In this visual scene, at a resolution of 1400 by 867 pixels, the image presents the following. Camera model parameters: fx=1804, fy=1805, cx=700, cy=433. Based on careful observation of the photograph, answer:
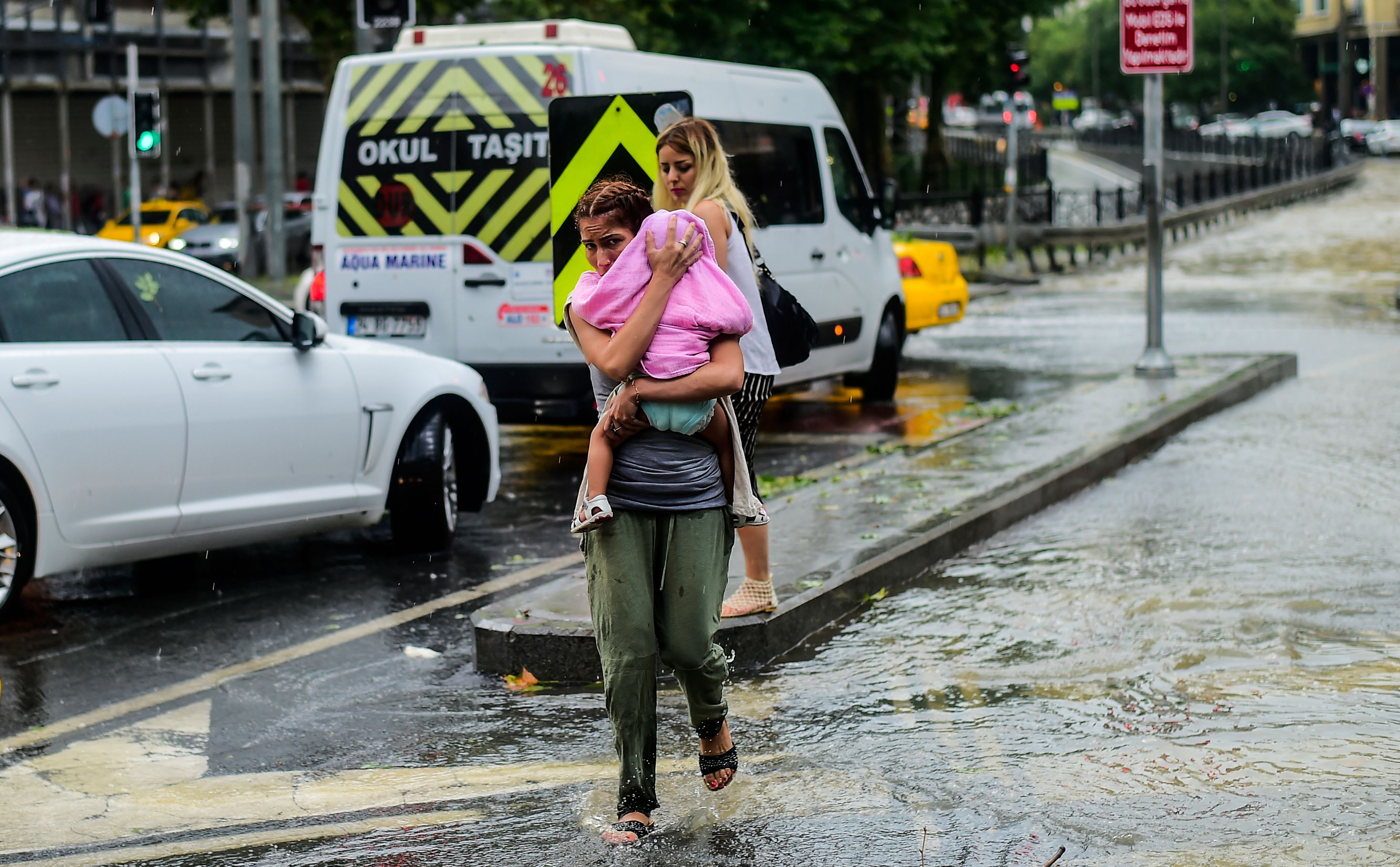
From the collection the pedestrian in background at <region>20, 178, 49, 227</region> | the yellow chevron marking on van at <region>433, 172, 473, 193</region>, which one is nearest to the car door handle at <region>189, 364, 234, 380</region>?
the yellow chevron marking on van at <region>433, 172, 473, 193</region>

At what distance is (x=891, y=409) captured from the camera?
45.9 ft

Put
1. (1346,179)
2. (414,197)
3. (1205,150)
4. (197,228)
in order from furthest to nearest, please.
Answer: (1205,150) → (1346,179) → (197,228) → (414,197)

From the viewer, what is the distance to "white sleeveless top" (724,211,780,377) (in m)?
5.75

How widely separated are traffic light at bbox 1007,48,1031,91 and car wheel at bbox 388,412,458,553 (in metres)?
24.5

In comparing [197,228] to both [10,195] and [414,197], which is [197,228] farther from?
[414,197]

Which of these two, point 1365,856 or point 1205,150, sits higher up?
point 1205,150

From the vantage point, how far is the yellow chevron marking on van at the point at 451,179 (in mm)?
10516

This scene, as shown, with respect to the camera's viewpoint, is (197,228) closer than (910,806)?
No

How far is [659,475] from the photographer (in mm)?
4363

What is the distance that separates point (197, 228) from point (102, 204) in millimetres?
12624

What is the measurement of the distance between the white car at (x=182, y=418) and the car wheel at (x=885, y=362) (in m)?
5.83

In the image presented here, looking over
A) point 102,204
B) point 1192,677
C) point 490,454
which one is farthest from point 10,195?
point 1192,677

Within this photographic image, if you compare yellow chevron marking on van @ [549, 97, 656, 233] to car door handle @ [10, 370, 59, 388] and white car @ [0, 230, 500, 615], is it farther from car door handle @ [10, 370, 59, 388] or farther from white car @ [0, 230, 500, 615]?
car door handle @ [10, 370, 59, 388]

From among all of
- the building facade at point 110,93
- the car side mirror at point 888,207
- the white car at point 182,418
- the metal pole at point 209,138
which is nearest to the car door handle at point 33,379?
the white car at point 182,418
